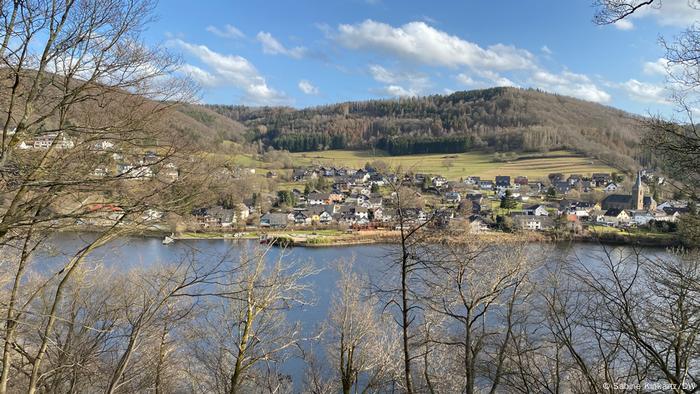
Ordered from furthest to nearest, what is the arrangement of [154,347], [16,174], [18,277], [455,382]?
[455,382]
[154,347]
[18,277]
[16,174]

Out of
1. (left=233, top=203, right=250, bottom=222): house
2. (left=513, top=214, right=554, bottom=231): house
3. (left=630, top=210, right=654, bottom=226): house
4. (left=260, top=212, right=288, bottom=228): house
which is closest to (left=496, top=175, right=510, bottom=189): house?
(left=630, top=210, right=654, bottom=226): house

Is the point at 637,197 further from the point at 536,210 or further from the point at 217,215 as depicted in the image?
the point at 217,215

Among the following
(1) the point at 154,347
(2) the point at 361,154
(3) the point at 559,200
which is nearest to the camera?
(1) the point at 154,347

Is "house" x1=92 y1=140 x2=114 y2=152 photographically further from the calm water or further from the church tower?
the church tower

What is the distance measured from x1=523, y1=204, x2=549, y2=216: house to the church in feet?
21.3

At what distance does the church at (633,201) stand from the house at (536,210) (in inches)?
255

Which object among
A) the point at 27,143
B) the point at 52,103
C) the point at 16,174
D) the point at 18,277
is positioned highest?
the point at 52,103

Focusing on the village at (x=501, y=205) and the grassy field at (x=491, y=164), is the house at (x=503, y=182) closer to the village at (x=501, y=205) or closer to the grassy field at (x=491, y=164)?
the village at (x=501, y=205)

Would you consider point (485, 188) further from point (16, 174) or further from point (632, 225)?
point (16, 174)

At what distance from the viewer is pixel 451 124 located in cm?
6688

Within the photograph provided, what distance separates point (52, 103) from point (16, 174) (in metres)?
0.42

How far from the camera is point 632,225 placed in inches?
1075

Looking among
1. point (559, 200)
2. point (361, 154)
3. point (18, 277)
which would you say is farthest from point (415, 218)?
point (361, 154)

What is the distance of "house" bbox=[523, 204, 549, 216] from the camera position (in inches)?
1136
